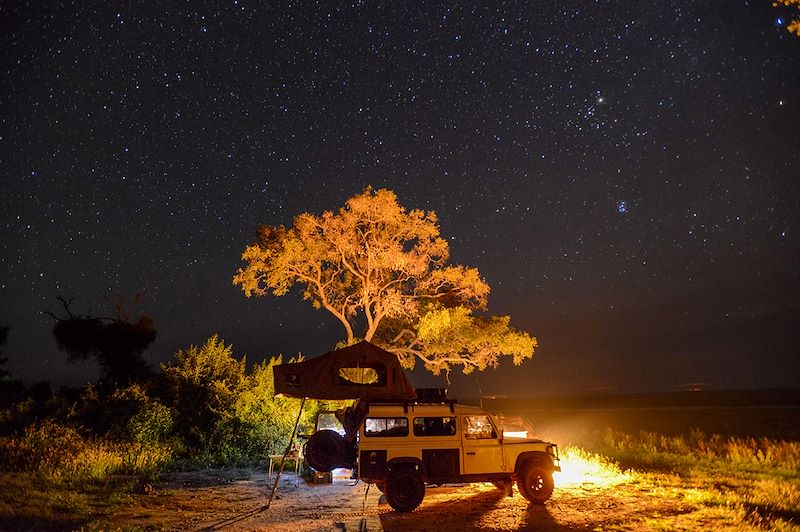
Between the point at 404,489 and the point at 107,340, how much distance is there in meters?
28.2

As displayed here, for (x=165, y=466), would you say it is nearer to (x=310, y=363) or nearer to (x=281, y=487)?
(x=281, y=487)

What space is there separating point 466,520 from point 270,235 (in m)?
14.6

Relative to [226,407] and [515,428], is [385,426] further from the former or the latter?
[226,407]

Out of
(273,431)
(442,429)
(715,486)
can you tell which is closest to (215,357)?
(273,431)

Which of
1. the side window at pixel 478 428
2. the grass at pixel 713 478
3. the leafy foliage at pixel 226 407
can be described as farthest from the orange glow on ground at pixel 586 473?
the leafy foliage at pixel 226 407

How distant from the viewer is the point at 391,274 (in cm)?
2256

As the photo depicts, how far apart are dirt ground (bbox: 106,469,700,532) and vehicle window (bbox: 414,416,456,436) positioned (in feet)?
4.64

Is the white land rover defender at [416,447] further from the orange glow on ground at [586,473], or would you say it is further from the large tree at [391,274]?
the large tree at [391,274]

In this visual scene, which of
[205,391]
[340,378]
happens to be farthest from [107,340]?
[340,378]

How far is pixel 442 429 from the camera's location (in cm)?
1142

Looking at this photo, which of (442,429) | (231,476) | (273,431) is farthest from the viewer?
(273,431)

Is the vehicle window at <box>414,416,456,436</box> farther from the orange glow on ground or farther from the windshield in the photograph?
the windshield

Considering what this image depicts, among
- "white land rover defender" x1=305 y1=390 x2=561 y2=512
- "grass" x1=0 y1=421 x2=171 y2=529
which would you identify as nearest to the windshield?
"white land rover defender" x1=305 y1=390 x2=561 y2=512

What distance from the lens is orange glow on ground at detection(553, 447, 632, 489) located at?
13.9 metres
